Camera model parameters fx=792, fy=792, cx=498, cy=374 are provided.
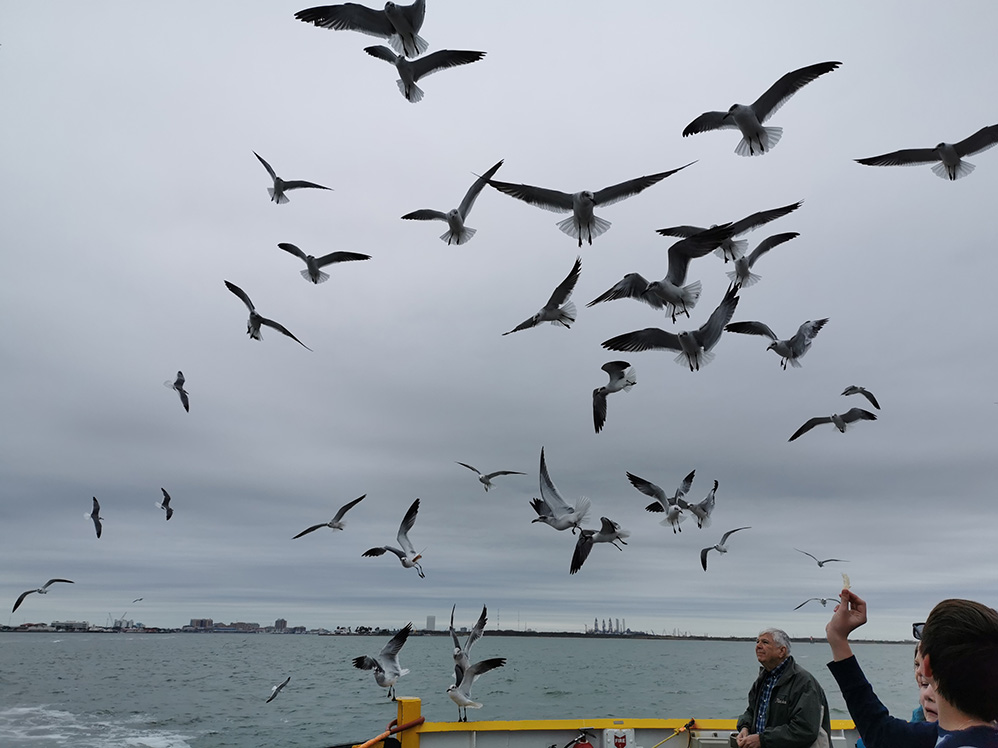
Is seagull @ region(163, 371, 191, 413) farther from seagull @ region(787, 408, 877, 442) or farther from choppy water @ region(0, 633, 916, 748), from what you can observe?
choppy water @ region(0, 633, 916, 748)

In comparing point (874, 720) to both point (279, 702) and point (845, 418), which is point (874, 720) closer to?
point (845, 418)

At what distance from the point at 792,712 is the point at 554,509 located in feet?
15.6

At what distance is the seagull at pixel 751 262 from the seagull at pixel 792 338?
63cm

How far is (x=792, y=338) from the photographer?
35.1ft

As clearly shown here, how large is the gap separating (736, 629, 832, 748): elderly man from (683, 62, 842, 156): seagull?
5.26 m

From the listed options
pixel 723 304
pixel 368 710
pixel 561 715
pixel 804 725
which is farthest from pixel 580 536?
pixel 368 710

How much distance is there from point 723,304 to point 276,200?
6.50 meters

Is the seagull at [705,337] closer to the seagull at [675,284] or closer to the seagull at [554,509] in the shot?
the seagull at [675,284]

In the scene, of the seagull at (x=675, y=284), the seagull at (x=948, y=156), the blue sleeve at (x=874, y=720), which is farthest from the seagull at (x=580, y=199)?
the blue sleeve at (x=874, y=720)

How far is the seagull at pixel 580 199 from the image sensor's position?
8984 mm

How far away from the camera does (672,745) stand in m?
8.58

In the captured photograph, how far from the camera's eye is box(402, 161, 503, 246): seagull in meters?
10.5

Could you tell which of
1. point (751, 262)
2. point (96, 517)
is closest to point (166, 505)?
point (96, 517)

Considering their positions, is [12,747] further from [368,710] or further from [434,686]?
[434,686]
